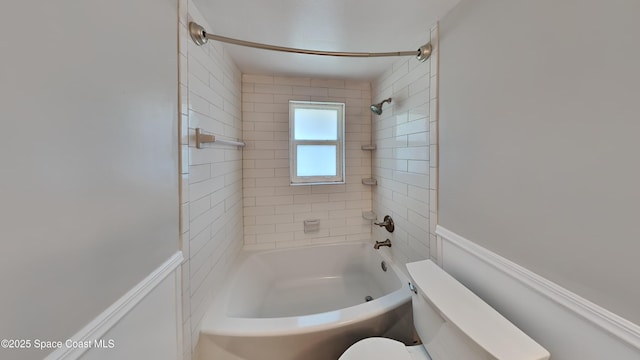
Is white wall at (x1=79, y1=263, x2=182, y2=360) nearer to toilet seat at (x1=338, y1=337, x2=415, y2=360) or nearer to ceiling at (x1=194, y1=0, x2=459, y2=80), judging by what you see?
toilet seat at (x1=338, y1=337, x2=415, y2=360)

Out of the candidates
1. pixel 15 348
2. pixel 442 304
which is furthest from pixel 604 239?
pixel 15 348

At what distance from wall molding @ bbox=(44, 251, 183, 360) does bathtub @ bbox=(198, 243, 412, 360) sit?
576mm

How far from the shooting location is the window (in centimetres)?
218

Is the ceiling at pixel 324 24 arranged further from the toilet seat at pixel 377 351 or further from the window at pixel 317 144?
the toilet seat at pixel 377 351

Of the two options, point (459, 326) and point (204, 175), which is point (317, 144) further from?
point (459, 326)

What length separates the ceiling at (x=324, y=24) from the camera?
3.59ft

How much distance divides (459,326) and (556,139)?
71 cm

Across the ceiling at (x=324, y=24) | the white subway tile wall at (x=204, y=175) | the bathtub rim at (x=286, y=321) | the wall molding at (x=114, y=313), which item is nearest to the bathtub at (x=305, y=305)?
the bathtub rim at (x=286, y=321)

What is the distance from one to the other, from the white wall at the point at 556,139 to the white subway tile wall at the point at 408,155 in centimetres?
24

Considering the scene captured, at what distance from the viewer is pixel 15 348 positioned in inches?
15.7

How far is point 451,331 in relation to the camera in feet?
2.58

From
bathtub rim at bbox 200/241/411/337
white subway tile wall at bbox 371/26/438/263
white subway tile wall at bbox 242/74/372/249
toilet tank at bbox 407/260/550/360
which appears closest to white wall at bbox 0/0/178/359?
bathtub rim at bbox 200/241/411/337
